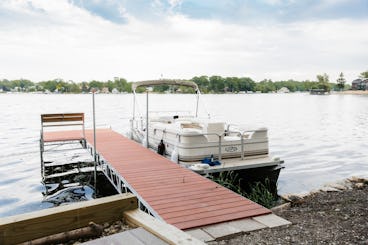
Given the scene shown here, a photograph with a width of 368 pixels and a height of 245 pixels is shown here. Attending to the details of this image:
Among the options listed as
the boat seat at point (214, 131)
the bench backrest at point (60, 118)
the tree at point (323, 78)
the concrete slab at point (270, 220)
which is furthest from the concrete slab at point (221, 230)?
the tree at point (323, 78)

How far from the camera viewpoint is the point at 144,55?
4934cm

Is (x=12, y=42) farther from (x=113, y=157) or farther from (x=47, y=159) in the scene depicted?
(x=113, y=157)

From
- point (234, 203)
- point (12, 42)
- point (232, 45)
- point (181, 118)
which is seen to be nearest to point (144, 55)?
point (232, 45)

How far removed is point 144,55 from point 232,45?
13.7 meters

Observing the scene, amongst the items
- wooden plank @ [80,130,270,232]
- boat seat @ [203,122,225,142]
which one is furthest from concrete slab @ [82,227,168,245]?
boat seat @ [203,122,225,142]

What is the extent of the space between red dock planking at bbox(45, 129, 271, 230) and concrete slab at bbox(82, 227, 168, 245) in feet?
7.52

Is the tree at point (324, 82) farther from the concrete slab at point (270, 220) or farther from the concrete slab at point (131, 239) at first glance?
the concrete slab at point (131, 239)

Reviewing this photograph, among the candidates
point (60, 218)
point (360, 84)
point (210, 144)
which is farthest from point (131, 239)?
point (360, 84)

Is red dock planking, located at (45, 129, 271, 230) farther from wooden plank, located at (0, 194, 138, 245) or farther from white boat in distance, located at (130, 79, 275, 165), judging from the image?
wooden plank, located at (0, 194, 138, 245)

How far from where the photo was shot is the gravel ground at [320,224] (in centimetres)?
411

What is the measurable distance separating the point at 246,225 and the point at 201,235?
0.69 m

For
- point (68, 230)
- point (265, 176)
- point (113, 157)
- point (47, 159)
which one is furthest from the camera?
point (47, 159)

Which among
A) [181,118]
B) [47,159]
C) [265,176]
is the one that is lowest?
[47,159]

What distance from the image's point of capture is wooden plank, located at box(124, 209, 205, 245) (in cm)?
215
